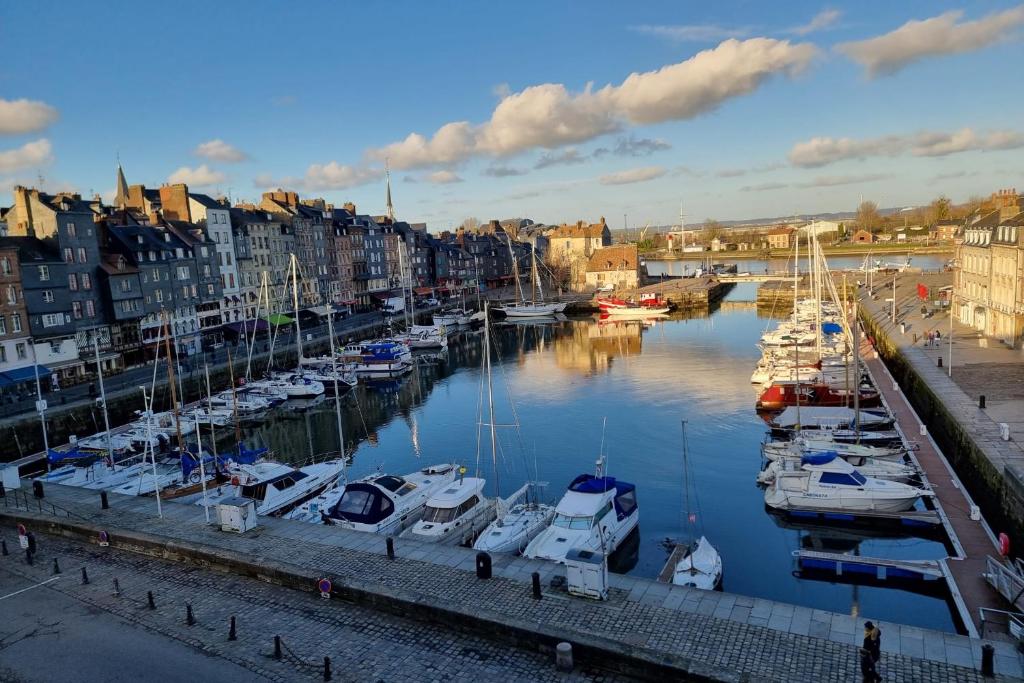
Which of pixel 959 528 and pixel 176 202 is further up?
pixel 176 202

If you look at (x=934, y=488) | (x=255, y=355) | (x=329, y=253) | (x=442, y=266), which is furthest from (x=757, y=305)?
(x=934, y=488)

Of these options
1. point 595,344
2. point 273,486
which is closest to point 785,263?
point 595,344

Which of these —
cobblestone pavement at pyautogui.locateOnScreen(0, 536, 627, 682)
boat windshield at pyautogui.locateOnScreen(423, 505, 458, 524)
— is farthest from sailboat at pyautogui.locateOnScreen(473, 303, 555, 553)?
cobblestone pavement at pyautogui.locateOnScreen(0, 536, 627, 682)

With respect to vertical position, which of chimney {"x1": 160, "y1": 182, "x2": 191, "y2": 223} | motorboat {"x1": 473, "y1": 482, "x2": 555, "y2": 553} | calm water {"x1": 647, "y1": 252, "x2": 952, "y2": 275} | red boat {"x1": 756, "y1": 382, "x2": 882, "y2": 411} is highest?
chimney {"x1": 160, "y1": 182, "x2": 191, "y2": 223}

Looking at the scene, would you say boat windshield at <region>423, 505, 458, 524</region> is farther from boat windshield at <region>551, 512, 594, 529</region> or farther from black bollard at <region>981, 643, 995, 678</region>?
black bollard at <region>981, 643, 995, 678</region>

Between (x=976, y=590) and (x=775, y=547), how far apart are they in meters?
6.45

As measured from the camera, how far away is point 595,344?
70.3m

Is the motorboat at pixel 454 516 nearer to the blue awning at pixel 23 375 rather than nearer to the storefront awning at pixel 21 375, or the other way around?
the storefront awning at pixel 21 375

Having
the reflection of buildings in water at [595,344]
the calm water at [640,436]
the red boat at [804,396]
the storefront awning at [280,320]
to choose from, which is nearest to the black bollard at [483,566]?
the calm water at [640,436]

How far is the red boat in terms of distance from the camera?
3738 cm

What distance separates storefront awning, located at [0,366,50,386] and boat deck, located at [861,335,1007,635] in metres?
45.6

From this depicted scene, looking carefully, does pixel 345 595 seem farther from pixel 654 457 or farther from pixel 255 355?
pixel 255 355

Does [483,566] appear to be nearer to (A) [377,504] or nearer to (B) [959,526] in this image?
(A) [377,504]

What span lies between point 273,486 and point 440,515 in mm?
7914
